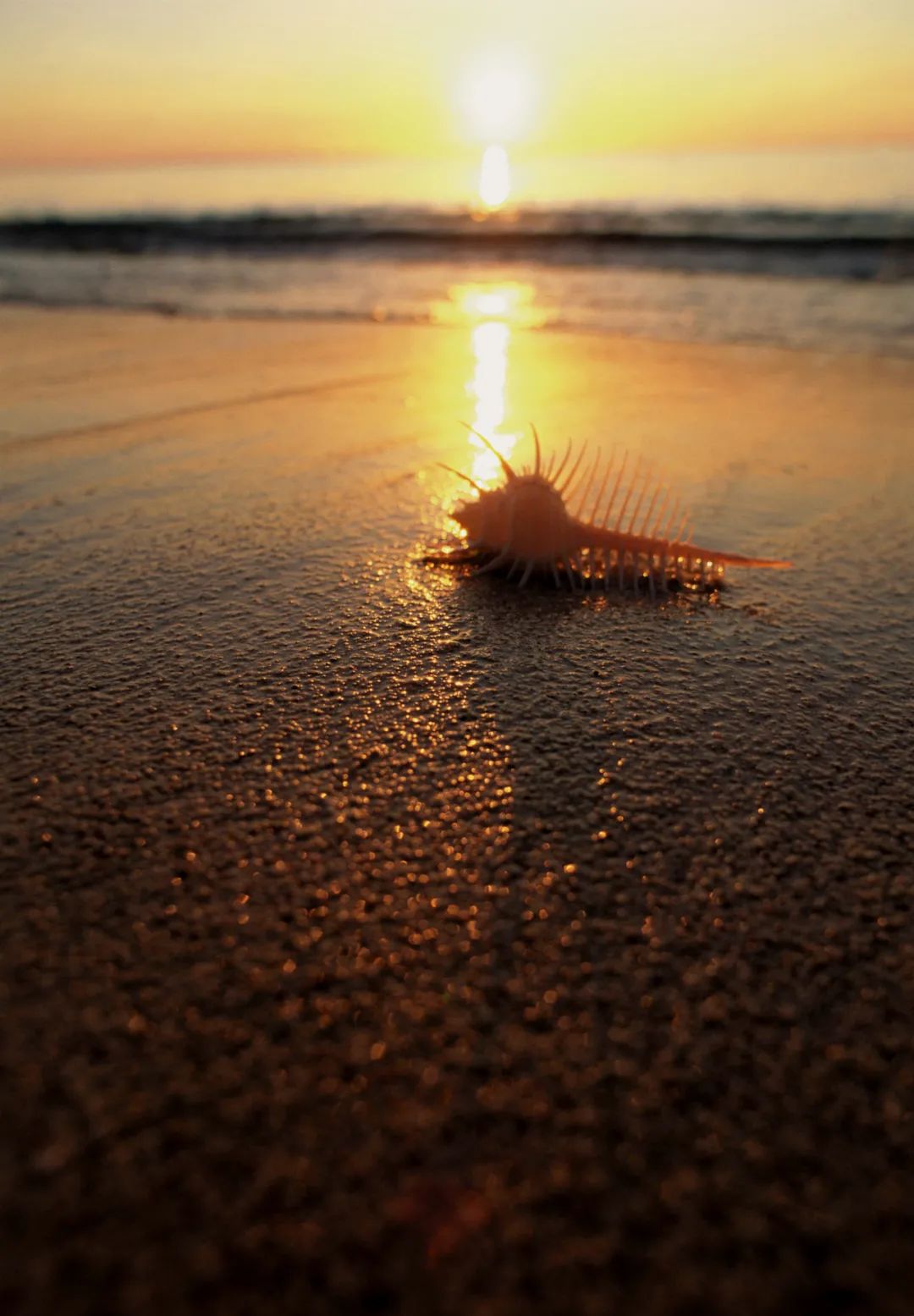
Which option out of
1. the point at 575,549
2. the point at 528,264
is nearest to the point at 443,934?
the point at 575,549

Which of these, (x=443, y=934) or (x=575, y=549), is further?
(x=575, y=549)

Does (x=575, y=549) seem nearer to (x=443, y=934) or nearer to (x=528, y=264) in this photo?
(x=443, y=934)

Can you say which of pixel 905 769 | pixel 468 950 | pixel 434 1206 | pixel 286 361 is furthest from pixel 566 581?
pixel 286 361

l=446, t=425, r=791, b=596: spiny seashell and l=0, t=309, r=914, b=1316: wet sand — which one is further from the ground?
l=446, t=425, r=791, b=596: spiny seashell

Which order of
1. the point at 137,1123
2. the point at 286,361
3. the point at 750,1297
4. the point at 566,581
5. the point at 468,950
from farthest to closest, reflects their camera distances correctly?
1. the point at 286,361
2. the point at 566,581
3. the point at 468,950
4. the point at 137,1123
5. the point at 750,1297

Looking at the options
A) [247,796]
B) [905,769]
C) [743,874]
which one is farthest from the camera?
[905,769]

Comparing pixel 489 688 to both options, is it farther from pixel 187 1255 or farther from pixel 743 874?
pixel 187 1255

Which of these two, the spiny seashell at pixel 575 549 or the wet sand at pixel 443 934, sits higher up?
the spiny seashell at pixel 575 549

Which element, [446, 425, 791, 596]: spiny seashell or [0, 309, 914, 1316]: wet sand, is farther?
[446, 425, 791, 596]: spiny seashell
